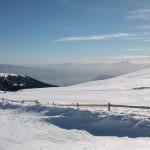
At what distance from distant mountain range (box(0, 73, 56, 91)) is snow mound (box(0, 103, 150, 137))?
141380 millimetres

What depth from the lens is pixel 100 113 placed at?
2991cm

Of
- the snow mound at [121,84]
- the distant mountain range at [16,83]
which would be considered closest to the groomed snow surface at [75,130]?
the snow mound at [121,84]

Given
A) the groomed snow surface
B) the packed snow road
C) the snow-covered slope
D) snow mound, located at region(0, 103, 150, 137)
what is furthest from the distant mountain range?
the groomed snow surface

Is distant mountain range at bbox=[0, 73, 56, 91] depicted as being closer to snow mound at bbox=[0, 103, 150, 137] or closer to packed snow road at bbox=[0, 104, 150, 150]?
packed snow road at bbox=[0, 104, 150, 150]

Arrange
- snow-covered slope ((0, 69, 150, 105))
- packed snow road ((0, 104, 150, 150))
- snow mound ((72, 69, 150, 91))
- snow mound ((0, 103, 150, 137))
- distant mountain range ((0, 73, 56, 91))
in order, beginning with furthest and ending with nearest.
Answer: distant mountain range ((0, 73, 56, 91)) → snow mound ((72, 69, 150, 91)) → snow-covered slope ((0, 69, 150, 105)) → snow mound ((0, 103, 150, 137)) → packed snow road ((0, 104, 150, 150))

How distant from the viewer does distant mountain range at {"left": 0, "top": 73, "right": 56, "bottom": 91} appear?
577 ft

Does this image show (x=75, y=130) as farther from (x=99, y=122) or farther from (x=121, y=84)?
(x=121, y=84)

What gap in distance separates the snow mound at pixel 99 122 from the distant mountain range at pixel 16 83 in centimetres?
14138

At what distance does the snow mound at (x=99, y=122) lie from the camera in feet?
84.3

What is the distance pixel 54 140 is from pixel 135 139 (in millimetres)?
5024

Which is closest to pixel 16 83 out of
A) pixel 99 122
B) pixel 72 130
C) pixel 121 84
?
pixel 121 84

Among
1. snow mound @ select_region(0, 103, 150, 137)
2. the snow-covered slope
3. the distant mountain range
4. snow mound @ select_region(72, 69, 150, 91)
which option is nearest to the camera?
snow mound @ select_region(0, 103, 150, 137)

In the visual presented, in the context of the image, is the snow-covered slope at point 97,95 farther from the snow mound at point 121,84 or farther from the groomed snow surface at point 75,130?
the groomed snow surface at point 75,130

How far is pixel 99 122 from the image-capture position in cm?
2800
